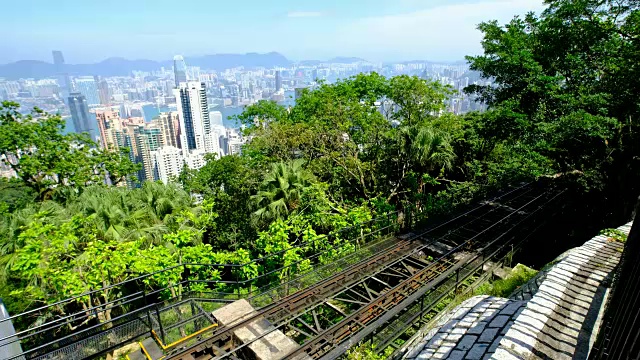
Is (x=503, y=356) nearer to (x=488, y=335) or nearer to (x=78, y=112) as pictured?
(x=488, y=335)

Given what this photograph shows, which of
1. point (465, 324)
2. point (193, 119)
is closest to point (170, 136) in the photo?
point (193, 119)

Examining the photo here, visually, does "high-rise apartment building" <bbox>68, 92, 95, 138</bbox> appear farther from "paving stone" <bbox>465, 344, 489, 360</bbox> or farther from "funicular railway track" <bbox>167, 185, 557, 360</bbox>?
"paving stone" <bbox>465, 344, 489, 360</bbox>

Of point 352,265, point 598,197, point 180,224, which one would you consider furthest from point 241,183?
point 598,197

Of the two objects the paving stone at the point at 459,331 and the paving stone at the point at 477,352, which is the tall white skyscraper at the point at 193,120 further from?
the paving stone at the point at 477,352

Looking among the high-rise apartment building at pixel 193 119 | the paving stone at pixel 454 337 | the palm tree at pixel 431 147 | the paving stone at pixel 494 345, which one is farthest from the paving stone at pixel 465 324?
the high-rise apartment building at pixel 193 119

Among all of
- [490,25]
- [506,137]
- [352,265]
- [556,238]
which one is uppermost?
[490,25]

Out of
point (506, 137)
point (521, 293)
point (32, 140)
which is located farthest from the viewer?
point (32, 140)

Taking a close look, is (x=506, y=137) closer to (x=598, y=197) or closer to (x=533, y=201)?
(x=533, y=201)

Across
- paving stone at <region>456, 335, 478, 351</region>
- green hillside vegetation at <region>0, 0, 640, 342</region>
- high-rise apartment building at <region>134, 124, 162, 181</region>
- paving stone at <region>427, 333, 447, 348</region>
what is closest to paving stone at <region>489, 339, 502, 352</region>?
paving stone at <region>456, 335, 478, 351</region>
